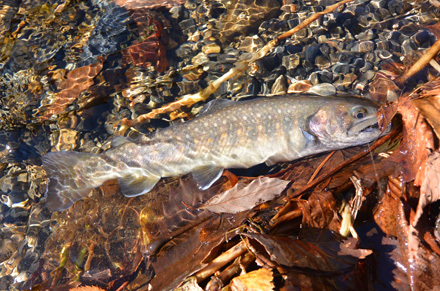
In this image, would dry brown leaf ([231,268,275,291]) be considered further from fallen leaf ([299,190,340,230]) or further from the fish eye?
the fish eye

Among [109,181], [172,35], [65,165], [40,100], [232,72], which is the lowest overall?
[109,181]

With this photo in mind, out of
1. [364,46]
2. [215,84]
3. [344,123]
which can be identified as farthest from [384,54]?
[215,84]

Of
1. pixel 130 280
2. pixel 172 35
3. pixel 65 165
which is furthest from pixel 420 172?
pixel 172 35

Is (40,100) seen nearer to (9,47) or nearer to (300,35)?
(9,47)

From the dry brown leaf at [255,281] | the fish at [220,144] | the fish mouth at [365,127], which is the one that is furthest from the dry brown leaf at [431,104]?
the dry brown leaf at [255,281]

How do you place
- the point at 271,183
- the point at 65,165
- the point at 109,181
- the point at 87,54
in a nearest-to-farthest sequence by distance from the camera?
the point at 271,183, the point at 65,165, the point at 109,181, the point at 87,54

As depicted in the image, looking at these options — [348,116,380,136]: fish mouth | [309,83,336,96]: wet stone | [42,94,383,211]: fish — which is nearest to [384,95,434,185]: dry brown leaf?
[348,116,380,136]: fish mouth

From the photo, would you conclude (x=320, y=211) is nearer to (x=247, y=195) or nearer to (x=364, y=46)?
(x=247, y=195)
